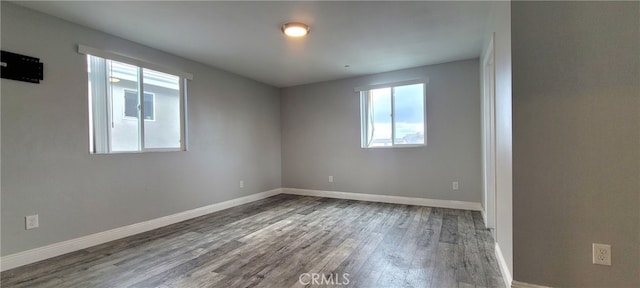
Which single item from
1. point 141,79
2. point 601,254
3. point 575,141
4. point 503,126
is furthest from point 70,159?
point 601,254

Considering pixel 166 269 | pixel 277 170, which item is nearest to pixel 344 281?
pixel 166 269

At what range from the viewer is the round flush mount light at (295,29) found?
2680 mm

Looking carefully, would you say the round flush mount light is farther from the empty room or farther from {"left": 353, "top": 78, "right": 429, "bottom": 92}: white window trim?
{"left": 353, "top": 78, "right": 429, "bottom": 92}: white window trim

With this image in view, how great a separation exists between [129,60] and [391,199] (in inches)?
165

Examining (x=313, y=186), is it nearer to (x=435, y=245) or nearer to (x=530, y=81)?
(x=435, y=245)

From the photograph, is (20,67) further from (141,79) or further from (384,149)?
(384,149)

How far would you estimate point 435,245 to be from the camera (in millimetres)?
2645

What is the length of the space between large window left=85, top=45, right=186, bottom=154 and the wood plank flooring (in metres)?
1.08

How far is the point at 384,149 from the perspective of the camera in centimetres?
465

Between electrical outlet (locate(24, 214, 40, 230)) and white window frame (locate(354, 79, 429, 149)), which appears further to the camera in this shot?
white window frame (locate(354, 79, 429, 149))

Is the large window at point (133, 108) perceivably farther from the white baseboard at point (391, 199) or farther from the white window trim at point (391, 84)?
the white window trim at point (391, 84)

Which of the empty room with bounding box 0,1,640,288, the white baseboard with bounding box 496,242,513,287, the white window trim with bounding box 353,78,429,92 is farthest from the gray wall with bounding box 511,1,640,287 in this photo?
the white window trim with bounding box 353,78,429,92

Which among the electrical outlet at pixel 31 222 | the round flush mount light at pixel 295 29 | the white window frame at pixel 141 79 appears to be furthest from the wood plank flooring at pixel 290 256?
the round flush mount light at pixel 295 29

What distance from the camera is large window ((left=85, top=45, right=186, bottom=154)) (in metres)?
2.85
